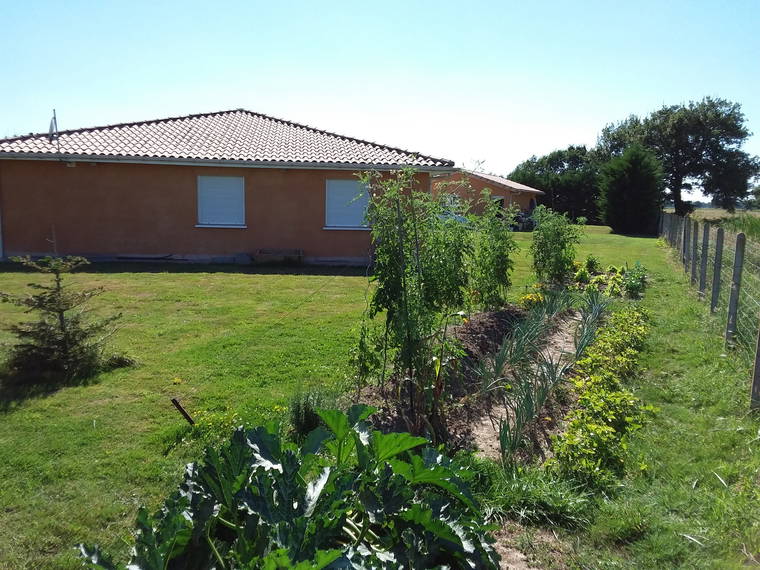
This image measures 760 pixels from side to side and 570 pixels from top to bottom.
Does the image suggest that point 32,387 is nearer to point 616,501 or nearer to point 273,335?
point 273,335

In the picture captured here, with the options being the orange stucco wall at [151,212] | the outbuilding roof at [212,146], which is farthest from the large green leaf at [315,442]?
the orange stucco wall at [151,212]

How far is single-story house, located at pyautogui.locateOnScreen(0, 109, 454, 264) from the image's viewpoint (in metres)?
15.4

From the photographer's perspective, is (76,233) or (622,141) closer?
(76,233)

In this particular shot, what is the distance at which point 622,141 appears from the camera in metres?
54.7

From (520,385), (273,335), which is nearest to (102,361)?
(273,335)

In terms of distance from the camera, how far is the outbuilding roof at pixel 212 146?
1528cm

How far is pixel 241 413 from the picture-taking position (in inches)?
199

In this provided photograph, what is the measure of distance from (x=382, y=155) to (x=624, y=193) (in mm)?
23576

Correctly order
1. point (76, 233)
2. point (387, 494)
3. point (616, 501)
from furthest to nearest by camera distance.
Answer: point (76, 233)
point (616, 501)
point (387, 494)

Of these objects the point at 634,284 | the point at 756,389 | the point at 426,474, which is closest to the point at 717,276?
the point at 634,284

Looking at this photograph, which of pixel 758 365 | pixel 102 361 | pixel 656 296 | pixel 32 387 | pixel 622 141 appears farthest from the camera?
pixel 622 141

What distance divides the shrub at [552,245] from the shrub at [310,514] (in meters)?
8.93

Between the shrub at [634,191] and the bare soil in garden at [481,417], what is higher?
the shrub at [634,191]

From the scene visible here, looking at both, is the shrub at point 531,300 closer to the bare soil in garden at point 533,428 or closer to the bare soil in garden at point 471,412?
the bare soil in garden at point 471,412
